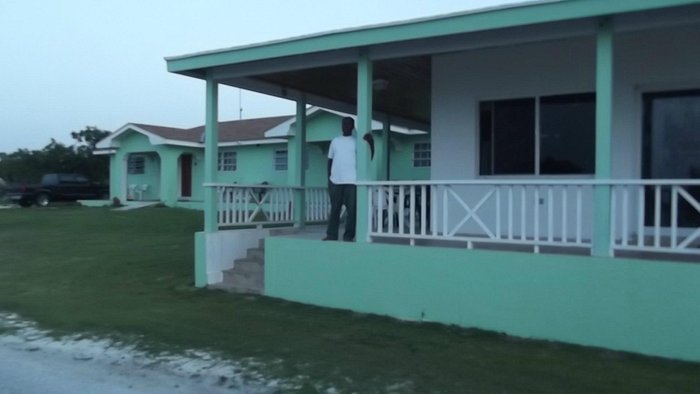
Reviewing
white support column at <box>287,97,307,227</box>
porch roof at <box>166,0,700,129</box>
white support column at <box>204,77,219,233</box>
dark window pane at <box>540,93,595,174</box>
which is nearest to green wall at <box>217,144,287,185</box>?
porch roof at <box>166,0,700,129</box>

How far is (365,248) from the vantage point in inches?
346

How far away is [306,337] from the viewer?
24.8 feet

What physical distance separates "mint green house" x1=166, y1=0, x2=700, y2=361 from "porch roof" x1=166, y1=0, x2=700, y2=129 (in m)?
0.02

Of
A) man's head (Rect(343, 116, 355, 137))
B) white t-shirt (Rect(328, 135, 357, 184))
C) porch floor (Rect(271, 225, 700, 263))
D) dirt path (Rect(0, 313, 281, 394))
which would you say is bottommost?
dirt path (Rect(0, 313, 281, 394))

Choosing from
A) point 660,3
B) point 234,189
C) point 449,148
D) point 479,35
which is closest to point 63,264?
point 234,189

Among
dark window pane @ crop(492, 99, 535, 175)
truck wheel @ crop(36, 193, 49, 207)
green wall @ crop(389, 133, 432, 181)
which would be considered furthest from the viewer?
truck wheel @ crop(36, 193, 49, 207)

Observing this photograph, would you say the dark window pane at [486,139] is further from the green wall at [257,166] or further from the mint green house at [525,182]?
the green wall at [257,166]

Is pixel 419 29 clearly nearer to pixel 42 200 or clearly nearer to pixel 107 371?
pixel 107 371

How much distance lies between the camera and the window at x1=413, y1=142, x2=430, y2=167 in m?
22.6

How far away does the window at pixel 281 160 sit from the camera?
26766 mm

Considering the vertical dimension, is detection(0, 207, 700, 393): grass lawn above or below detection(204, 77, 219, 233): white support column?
below

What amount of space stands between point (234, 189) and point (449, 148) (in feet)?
10.9

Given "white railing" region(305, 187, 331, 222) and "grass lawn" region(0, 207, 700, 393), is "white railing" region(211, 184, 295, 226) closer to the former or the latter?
"white railing" region(305, 187, 331, 222)

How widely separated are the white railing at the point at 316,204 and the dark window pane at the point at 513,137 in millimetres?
3766
